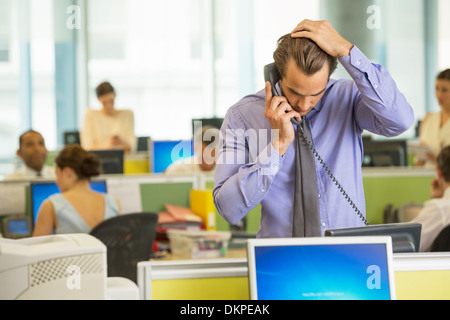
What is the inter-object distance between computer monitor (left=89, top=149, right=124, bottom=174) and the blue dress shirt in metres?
2.70

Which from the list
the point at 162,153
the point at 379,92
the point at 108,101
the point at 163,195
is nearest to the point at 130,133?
the point at 108,101

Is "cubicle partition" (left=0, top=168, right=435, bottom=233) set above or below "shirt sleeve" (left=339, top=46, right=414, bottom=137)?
below

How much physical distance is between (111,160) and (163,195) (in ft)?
2.28

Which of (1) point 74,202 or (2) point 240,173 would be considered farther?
(1) point 74,202

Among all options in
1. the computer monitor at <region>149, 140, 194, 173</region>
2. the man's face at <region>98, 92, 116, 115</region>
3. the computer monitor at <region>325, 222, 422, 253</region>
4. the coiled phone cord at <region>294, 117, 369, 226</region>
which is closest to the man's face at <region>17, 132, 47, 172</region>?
the computer monitor at <region>149, 140, 194, 173</region>

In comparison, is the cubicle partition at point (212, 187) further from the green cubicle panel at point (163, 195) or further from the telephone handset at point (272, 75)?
the telephone handset at point (272, 75)

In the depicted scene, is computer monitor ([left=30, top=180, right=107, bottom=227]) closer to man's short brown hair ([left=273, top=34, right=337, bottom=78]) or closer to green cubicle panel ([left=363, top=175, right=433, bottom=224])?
green cubicle panel ([left=363, top=175, right=433, bottom=224])

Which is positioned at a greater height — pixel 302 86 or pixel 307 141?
pixel 302 86

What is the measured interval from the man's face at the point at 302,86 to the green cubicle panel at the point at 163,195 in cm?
228

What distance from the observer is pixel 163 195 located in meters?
3.87

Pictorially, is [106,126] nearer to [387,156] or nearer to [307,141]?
[387,156]

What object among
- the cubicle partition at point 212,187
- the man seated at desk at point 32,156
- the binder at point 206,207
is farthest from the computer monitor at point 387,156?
the man seated at desk at point 32,156

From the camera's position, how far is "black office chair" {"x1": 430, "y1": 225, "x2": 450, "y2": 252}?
263cm
